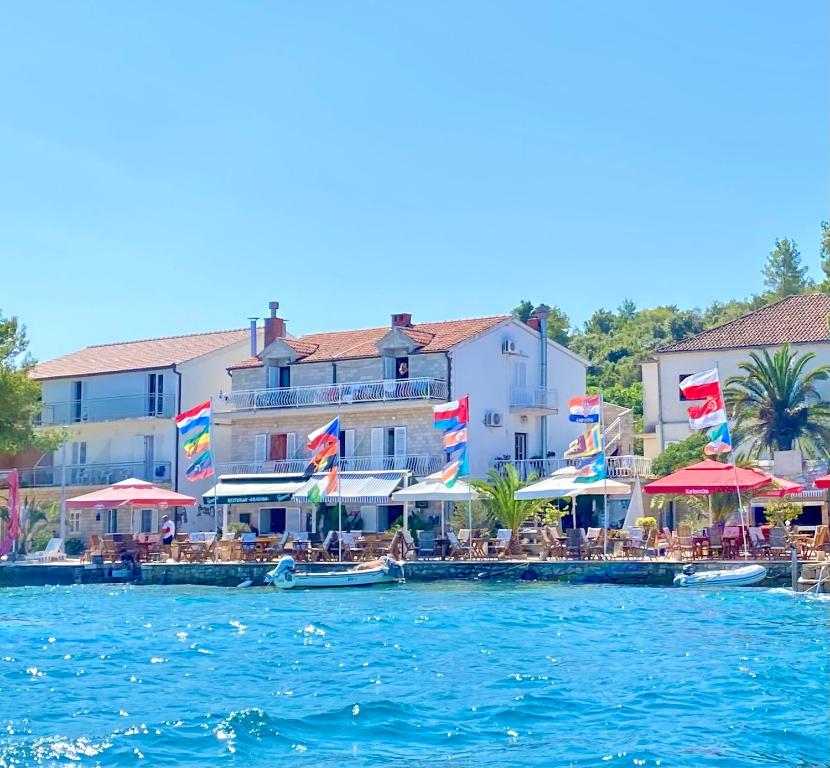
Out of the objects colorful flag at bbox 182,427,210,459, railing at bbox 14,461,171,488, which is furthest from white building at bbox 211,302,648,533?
colorful flag at bbox 182,427,210,459

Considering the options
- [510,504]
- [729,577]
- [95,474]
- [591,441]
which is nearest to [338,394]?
[510,504]

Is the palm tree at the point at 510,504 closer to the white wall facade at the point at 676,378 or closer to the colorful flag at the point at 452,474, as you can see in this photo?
Result: the colorful flag at the point at 452,474

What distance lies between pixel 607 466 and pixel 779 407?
5938 millimetres

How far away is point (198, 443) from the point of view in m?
37.1

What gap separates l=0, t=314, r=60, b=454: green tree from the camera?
1638 inches

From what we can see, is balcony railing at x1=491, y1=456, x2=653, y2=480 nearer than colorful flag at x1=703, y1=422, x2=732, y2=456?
No

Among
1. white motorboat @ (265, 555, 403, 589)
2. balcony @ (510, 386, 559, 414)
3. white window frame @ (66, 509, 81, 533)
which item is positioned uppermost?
balcony @ (510, 386, 559, 414)

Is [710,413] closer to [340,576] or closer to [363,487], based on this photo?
[340,576]

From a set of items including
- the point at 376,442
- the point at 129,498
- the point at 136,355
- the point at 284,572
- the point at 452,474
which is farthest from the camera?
the point at 136,355

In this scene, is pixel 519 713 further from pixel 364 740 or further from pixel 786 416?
→ pixel 786 416

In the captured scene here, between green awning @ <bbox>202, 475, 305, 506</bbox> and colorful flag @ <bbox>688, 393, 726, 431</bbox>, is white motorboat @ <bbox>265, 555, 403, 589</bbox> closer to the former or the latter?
green awning @ <bbox>202, 475, 305, 506</bbox>

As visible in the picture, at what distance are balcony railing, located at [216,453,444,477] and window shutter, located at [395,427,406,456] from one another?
0.27 metres

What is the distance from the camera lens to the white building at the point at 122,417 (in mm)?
49531

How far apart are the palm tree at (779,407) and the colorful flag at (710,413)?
11.0m
